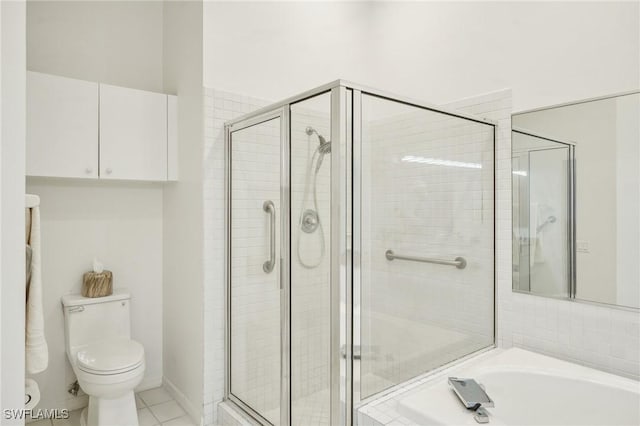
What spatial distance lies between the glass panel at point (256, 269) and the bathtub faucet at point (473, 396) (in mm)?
814

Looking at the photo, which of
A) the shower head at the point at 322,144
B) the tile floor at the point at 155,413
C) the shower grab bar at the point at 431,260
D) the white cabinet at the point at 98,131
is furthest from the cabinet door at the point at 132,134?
the shower grab bar at the point at 431,260

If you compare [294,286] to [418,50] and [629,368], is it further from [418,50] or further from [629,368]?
[418,50]

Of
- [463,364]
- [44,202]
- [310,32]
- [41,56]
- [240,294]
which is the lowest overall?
[463,364]

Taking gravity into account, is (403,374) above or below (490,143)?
below

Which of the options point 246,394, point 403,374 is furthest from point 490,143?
point 246,394

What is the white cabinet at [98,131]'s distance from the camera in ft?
7.43

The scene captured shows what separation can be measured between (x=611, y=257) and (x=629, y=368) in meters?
0.51

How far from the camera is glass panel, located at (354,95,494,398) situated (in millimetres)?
1766

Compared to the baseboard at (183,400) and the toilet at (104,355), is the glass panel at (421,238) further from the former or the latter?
the toilet at (104,355)

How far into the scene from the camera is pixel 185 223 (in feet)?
8.41

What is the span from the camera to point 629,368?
188 centimetres

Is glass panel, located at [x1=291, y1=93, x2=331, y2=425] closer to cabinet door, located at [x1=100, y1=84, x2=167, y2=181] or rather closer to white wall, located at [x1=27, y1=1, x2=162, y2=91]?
cabinet door, located at [x1=100, y1=84, x2=167, y2=181]

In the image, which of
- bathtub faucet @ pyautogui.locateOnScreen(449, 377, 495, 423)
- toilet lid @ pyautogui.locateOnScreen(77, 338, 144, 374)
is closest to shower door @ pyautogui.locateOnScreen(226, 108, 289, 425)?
toilet lid @ pyautogui.locateOnScreen(77, 338, 144, 374)
